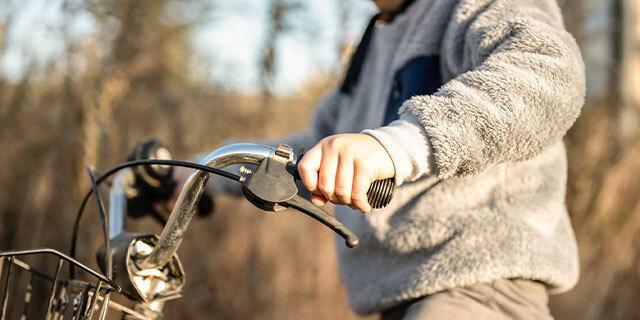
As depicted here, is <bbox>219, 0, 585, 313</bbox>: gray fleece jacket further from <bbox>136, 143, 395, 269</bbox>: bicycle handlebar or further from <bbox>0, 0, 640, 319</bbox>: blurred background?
<bbox>0, 0, 640, 319</bbox>: blurred background

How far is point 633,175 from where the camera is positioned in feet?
12.1

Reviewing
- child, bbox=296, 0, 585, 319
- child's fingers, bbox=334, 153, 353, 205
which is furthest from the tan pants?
child's fingers, bbox=334, 153, 353, 205

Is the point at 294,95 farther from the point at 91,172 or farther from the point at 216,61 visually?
the point at 91,172

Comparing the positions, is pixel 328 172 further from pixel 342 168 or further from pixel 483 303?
pixel 483 303

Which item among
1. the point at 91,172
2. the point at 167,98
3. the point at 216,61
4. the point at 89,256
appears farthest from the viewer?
the point at 216,61

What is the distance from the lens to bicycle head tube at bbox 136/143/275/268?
3.75 feet

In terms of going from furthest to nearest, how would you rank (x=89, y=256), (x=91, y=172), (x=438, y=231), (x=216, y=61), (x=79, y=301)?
(x=216, y=61) < (x=89, y=256) < (x=438, y=231) < (x=91, y=172) < (x=79, y=301)

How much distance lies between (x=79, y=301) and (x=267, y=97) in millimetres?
2580

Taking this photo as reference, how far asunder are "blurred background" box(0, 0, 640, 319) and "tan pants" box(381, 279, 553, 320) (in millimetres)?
1925

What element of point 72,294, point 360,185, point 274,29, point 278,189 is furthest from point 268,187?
point 274,29

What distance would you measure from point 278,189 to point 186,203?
206 mm

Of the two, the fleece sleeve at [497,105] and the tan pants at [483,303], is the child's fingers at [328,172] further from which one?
the tan pants at [483,303]

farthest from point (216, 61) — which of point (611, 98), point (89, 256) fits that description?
point (611, 98)

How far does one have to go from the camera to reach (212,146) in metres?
3.94
